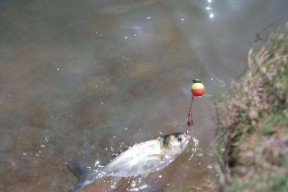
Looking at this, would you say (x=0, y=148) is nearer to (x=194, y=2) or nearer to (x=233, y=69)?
(x=233, y=69)

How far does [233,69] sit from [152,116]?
1.37m

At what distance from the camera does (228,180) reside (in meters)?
3.64

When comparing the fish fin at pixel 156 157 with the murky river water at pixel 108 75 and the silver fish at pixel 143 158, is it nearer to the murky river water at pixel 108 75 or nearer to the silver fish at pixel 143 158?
the silver fish at pixel 143 158

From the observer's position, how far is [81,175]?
502 centimetres

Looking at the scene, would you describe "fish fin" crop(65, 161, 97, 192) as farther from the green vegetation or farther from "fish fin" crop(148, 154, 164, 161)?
the green vegetation

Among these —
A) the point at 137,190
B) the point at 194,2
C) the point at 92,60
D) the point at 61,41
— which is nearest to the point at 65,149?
the point at 137,190

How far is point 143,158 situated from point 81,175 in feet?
2.46

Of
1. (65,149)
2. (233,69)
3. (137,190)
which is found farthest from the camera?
(233,69)

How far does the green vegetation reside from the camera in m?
3.44

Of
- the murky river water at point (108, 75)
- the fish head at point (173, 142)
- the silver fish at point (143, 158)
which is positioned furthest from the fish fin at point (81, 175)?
the fish head at point (173, 142)

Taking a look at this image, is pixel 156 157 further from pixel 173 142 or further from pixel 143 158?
pixel 173 142

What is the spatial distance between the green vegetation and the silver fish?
912 millimetres

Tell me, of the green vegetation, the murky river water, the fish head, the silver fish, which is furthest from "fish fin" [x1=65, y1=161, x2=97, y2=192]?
the green vegetation

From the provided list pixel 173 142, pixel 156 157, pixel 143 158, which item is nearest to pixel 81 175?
pixel 143 158
